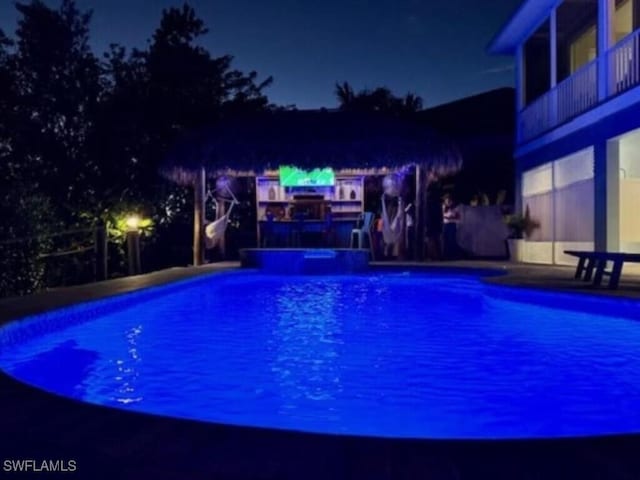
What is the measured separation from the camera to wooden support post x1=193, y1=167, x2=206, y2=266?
12.4m

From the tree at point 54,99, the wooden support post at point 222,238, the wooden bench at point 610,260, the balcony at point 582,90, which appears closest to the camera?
the wooden bench at point 610,260

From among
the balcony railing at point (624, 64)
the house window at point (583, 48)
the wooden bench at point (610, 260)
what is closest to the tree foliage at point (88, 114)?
the house window at point (583, 48)

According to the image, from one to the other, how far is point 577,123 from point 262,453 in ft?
33.3

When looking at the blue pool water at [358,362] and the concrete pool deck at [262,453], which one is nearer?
the concrete pool deck at [262,453]

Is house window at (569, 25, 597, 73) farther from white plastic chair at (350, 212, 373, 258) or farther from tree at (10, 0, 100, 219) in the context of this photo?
tree at (10, 0, 100, 219)

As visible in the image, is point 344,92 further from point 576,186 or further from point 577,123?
point 577,123

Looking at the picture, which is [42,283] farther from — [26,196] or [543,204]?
[543,204]

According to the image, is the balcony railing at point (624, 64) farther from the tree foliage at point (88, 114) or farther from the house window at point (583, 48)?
the tree foliage at point (88, 114)

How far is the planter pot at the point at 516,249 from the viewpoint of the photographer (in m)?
12.5

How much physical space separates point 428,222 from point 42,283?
8.75 meters

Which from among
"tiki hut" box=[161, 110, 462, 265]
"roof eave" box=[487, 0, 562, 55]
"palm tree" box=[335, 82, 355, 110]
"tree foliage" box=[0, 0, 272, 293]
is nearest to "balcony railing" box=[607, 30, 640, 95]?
"roof eave" box=[487, 0, 562, 55]

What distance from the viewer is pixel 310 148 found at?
12547 millimetres

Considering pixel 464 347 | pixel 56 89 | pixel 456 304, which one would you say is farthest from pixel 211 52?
pixel 464 347

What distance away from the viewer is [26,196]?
27.0ft
